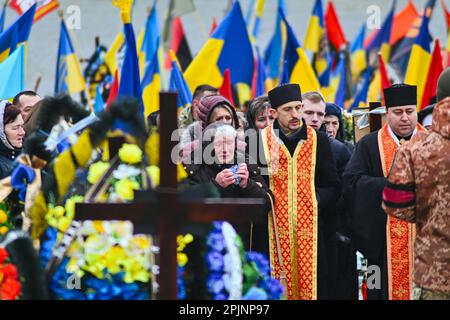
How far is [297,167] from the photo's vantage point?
696 centimetres

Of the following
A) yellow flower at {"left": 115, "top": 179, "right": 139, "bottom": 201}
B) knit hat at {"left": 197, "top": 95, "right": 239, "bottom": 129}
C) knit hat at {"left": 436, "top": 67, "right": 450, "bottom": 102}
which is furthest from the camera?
knit hat at {"left": 197, "top": 95, "right": 239, "bottom": 129}

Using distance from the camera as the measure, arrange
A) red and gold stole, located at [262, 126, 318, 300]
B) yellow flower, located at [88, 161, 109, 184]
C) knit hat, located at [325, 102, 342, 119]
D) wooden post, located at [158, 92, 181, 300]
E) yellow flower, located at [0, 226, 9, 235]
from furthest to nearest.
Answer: knit hat, located at [325, 102, 342, 119]
red and gold stole, located at [262, 126, 318, 300]
yellow flower, located at [0, 226, 9, 235]
yellow flower, located at [88, 161, 109, 184]
wooden post, located at [158, 92, 181, 300]

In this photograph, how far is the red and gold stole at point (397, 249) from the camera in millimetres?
7002

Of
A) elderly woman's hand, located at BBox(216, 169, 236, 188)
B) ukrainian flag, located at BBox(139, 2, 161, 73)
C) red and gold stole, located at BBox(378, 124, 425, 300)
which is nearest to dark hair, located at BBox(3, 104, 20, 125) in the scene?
elderly woman's hand, located at BBox(216, 169, 236, 188)

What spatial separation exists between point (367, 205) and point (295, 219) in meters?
0.49

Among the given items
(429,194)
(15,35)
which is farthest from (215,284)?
(15,35)

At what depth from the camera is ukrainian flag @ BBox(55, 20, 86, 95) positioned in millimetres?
10969

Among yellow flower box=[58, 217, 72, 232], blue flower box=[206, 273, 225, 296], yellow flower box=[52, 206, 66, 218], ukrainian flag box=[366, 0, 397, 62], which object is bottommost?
blue flower box=[206, 273, 225, 296]

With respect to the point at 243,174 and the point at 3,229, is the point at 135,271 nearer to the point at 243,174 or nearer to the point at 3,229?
the point at 3,229

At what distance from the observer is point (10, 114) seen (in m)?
7.30

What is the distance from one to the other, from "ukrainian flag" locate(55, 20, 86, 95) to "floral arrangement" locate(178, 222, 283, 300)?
21.6ft

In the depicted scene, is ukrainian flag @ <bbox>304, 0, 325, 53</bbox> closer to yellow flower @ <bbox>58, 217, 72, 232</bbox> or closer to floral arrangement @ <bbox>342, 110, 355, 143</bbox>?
floral arrangement @ <bbox>342, 110, 355, 143</bbox>
